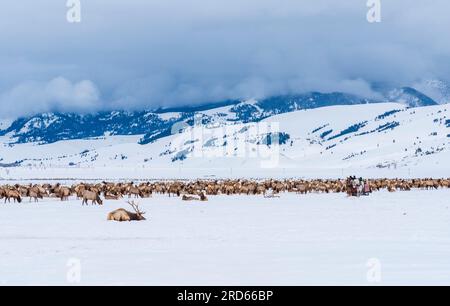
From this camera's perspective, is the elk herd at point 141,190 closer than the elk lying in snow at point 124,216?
No

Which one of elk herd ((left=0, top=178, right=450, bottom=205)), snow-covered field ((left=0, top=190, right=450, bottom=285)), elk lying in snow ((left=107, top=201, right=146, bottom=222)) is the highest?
elk herd ((left=0, top=178, right=450, bottom=205))

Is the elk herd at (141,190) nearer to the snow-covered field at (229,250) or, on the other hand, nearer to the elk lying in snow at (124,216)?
the elk lying in snow at (124,216)

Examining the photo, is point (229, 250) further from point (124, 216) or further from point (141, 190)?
point (141, 190)

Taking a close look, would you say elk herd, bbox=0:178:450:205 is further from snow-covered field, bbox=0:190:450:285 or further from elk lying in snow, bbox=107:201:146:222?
snow-covered field, bbox=0:190:450:285

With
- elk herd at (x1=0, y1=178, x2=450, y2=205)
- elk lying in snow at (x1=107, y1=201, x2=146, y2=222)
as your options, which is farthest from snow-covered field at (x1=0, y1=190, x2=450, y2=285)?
elk herd at (x1=0, y1=178, x2=450, y2=205)

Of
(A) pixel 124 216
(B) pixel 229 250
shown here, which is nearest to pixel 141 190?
(A) pixel 124 216

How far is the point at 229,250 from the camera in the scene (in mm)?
16188

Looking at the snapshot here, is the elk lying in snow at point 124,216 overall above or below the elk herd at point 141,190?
→ below

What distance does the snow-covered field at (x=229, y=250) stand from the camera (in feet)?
41.0

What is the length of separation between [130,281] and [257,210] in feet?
66.4

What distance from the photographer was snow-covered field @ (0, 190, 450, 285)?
12484 mm

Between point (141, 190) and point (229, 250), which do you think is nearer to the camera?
point (229, 250)

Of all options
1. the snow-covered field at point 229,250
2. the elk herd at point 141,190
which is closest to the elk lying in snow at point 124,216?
the snow-covered field at point 229,250
